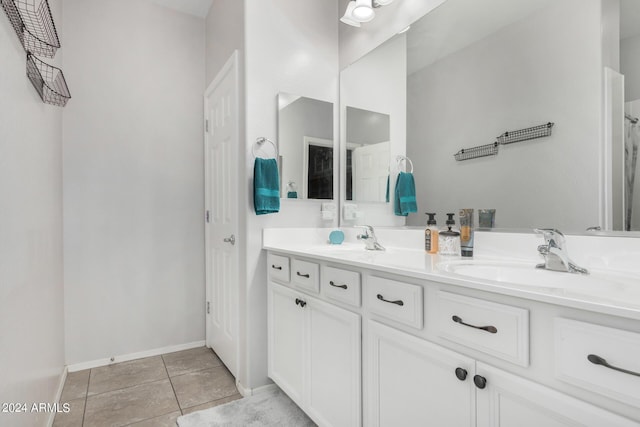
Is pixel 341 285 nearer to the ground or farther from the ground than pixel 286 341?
farther from the ground

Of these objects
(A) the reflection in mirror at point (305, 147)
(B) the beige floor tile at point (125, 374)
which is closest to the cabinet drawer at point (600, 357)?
(A) the reflection in mirror at point (305, 147)

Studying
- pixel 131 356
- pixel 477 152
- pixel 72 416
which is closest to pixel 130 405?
pixel 72 416

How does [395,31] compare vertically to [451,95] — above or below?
above

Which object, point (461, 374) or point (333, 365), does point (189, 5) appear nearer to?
point (333, 365)

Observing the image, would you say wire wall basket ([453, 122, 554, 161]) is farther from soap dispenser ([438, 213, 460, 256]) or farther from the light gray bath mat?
the light gray bath mat

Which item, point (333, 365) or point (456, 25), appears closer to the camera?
point (333, 365)

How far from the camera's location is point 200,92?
275 cm

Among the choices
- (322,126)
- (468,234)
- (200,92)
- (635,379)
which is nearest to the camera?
(635,379)

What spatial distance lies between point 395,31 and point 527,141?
41.1 inches

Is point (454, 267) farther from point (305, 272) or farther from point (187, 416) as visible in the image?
point (187, 416)

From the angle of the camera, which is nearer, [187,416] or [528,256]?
[528,256]

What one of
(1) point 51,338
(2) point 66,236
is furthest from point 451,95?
(2) point 66,236

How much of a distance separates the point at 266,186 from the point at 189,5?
1.75 meters

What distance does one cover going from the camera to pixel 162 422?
1.74m
